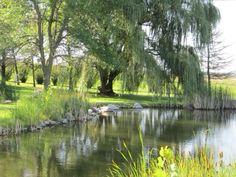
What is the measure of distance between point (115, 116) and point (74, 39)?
4.10 meters

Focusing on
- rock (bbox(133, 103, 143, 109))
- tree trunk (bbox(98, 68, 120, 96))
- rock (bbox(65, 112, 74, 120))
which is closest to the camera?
rock (bbox(65, 112, 74, 120))

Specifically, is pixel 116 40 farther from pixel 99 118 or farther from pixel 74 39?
pixel 99 118

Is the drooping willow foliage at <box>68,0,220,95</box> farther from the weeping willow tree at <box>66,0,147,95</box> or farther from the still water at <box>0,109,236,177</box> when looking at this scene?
the still water at <box>0,109,236,177</box>

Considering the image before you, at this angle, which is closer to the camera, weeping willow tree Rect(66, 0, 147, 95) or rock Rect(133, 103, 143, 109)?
weeping willow tree Rect(66, 0, 147, 95)

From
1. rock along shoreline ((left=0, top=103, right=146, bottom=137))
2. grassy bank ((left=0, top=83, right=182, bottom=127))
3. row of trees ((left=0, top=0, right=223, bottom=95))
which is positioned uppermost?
row of trees ((left=0, top=0, right=223, bottom=95))

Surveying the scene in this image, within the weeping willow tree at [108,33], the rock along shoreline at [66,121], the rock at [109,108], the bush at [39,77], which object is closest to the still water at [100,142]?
the rock along shoreline at [66,121]

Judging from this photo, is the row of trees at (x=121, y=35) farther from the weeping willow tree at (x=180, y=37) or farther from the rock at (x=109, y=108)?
the rock at (x=109, y=108)

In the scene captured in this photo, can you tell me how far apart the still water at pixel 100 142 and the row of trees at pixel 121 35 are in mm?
3261

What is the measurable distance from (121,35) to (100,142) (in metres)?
11.7

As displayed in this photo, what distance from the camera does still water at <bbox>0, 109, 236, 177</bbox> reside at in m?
9.05

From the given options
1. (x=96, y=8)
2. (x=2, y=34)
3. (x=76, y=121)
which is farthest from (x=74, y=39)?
(x=76, y=121)

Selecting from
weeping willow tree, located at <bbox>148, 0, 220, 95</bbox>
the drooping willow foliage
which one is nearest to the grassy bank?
the drooping willow foliage

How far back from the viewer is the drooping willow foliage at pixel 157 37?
22.0 m

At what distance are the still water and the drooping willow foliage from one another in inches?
124
